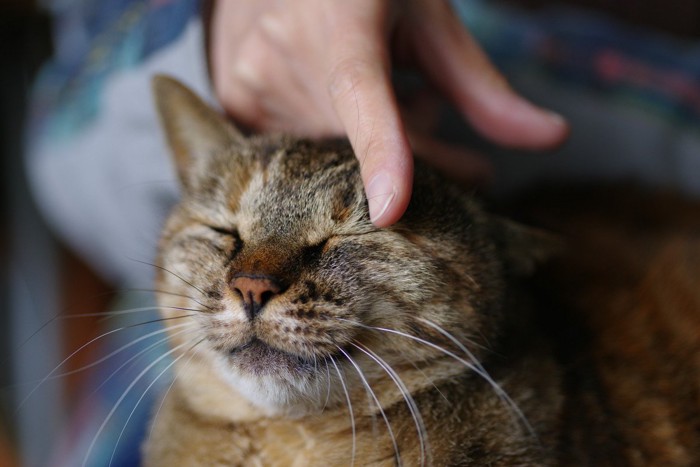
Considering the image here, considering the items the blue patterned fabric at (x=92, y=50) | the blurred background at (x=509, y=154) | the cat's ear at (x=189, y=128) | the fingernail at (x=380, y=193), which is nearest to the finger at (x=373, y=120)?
the fingernail at (x=380, y=193)

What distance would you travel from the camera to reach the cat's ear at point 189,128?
1134mm

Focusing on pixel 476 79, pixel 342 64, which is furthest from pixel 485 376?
pixel 476 79

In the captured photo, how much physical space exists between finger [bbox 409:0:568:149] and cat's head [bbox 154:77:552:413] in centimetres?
29

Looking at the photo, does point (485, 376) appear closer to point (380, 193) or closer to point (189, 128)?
point (380, 193)

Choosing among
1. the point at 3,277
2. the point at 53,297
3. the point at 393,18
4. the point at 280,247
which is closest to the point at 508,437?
the point at 280,247

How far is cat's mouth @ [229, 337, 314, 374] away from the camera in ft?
2.78

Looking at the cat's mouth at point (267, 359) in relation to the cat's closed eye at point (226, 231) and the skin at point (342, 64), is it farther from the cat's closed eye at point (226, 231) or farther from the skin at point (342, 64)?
the skin at point (342, 64)

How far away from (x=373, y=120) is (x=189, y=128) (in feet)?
1.43

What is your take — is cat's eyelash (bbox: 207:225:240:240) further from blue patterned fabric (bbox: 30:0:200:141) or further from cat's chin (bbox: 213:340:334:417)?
blue patterned fabric (bbox: 30:0:200:141)

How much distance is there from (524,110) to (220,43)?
0.64 meters

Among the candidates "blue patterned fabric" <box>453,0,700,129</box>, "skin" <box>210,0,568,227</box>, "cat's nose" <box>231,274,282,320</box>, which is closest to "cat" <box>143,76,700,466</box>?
"cat's nose" <box>231,274,282,320</box>

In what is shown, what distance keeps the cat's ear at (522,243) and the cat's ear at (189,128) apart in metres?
0.46

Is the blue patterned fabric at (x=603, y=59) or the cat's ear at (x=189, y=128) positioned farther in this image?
the blue patterned fabric at (x=603, y=59)

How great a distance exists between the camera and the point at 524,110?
4.11 ft
